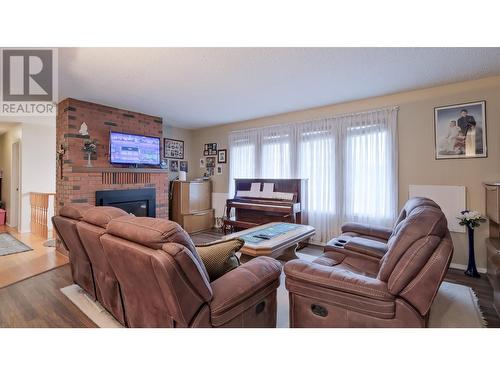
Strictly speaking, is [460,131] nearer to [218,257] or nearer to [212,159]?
[218,257]

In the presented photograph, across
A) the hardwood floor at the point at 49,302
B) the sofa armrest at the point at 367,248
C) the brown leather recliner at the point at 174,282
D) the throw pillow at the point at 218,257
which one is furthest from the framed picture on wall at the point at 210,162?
the brown leather recliner at the point at 174,282

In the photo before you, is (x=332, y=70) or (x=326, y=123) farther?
(x=326, y=123)

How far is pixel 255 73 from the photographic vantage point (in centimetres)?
284

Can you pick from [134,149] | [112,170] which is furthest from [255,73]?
[112,170]

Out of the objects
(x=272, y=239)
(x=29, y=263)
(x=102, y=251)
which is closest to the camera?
(x=102, y=251)

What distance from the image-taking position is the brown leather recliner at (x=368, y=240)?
6.77 feet

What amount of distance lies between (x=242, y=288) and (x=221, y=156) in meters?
4.53

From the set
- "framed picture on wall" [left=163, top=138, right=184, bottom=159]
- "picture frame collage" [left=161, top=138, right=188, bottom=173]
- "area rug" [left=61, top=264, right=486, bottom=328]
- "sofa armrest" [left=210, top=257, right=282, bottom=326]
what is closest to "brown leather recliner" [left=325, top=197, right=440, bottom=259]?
"area rug" [left=61, top=264, right=486, bottom=328]

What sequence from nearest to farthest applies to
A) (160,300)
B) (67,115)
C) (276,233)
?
(160,300)
(276,233)
(67,115)

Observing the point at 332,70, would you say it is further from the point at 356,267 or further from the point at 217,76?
the point at 356,267

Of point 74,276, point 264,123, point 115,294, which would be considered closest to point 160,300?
point 115,294

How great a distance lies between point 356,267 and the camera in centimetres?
206

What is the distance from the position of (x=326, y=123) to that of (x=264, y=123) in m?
1.29
